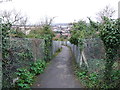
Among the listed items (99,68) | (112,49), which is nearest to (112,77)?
(99,68)

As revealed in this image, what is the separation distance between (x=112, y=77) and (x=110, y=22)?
194cm

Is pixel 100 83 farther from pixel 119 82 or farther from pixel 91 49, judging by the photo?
pixel 91 49

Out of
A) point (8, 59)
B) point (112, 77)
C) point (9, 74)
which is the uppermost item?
point (8, 59)

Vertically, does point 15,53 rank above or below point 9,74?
above

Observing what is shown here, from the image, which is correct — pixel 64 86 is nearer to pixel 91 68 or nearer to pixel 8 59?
pixel 91 68

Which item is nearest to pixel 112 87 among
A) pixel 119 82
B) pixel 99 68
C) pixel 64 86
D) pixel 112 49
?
pixel 119 82

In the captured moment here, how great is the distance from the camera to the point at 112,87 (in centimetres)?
Result: 396

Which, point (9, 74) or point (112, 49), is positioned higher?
point (112, 49)

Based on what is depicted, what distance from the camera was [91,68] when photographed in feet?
18.2

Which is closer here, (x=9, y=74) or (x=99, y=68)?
(x=9, y=74)

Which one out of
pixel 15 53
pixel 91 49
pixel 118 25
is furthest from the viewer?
pixel 91 49

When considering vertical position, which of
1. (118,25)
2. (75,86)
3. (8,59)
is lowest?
(75,86)

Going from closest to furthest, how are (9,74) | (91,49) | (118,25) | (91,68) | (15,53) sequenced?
(118,25)
(9,74)
(15,53)
(91,68)
(91,49)

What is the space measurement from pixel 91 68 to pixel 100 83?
49.8 inches
